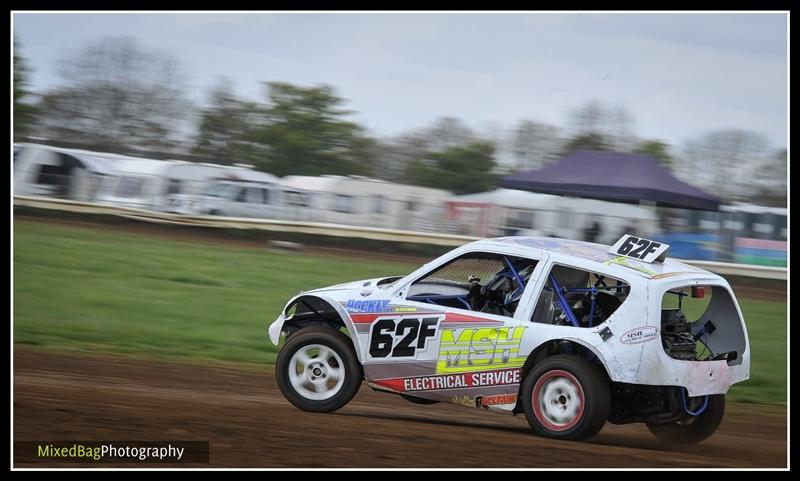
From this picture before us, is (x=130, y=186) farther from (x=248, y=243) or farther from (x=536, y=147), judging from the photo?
(x=536, y=147)

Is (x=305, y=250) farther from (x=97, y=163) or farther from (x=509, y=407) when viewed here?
(x=509, y=407)

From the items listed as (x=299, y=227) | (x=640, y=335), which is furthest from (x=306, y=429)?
(x=299, y=227)

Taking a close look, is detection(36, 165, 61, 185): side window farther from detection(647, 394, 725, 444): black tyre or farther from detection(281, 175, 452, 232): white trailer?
detection(647, 394, 725, 444): black tyre

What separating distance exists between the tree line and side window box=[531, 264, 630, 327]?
14002 mm

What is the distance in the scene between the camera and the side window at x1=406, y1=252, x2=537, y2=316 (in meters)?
8.04

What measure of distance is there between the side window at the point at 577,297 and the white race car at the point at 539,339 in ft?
0.03

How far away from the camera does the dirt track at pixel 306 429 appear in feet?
22.9

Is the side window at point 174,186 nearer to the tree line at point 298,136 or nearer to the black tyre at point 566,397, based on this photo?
the tree line at point 298,136

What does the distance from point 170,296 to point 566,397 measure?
30.8ft

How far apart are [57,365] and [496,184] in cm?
1347

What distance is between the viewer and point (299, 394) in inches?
323

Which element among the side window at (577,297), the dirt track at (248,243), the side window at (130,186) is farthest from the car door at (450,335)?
the side window at (130,186)

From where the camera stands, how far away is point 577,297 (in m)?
7.89
